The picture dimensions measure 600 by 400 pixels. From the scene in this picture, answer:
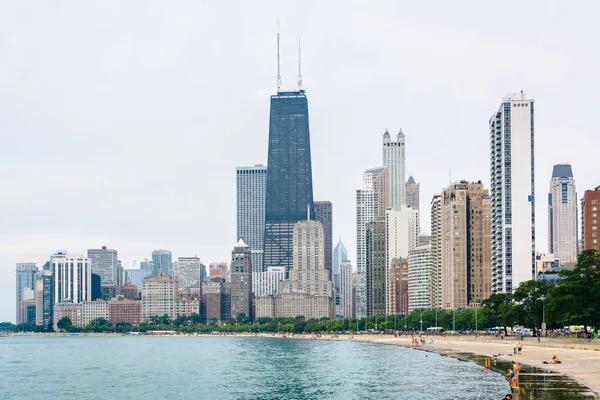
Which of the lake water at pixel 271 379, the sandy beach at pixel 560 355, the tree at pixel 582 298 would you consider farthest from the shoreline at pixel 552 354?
the tree at pixel 582 298

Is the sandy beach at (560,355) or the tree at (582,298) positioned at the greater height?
the tree at (582,298)

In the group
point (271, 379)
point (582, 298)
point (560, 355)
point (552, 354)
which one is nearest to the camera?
point (560, 355)

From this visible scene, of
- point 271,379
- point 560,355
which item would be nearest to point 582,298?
point 560,355

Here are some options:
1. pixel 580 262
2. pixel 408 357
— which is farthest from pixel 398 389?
pixel 580 262

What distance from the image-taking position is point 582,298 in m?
164

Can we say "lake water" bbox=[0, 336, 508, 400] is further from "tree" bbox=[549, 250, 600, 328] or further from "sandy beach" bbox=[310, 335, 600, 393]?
"tree" bbox=[549, 250, 600, 328]

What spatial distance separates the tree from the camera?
162 metres

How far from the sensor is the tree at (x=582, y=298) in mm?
162250

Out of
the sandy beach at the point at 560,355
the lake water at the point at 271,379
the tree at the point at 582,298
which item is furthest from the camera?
the tree at the point at 582,298

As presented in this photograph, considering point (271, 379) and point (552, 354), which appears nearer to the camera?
point (271, 379)

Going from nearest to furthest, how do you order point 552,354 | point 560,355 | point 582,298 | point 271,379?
1. point 560,355
2. point 271,379
3. point 552,354
4. point 582,298

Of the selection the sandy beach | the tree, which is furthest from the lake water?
the tree

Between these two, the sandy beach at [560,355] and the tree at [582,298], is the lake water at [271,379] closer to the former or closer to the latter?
the sandy beach at [560,355]

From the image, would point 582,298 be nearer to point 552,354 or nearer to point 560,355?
point 552,354
